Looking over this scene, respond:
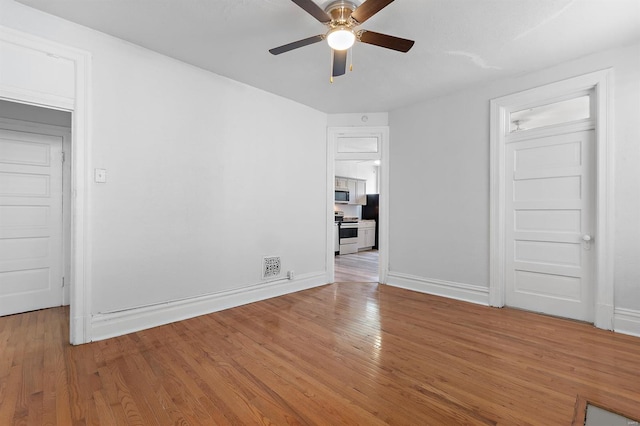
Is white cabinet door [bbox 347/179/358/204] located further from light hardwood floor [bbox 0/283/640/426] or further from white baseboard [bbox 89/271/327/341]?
light hardwood floor [bbox 0/283/640/426]

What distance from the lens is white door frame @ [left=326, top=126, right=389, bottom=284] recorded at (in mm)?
4652

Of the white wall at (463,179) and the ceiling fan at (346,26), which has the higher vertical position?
the ceiling fan at (346,26)

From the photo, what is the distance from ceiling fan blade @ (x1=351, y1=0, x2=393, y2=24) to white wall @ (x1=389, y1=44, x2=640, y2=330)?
244 cm

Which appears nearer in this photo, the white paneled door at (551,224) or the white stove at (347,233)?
the white paneled door at (551,224)

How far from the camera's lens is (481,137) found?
371cm

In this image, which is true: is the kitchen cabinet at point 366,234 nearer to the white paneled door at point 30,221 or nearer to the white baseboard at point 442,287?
the white baseboard at point 442,287

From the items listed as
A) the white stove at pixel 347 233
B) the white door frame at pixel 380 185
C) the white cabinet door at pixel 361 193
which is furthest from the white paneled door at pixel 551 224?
the white cabinet door at pixel 361 193

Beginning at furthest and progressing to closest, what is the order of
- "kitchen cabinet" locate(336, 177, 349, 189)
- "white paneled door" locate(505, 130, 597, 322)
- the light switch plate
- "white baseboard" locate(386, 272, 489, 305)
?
"kitchen cabinet" locate(336, 177, 349, 189) < "white baseboard" locate(386, 272, 489, 305) < "white paneled door" locate(505, 130, 597, 322) < the light switch plate

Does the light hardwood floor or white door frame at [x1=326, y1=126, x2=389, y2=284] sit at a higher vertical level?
white door frame at [x1=326, y1=126, x2=389, y2=284]

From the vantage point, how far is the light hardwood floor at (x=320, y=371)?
1651mm

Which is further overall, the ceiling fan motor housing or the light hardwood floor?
the ceiling fan motor housing

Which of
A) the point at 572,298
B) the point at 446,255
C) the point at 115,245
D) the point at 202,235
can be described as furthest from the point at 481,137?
the point at 115,245

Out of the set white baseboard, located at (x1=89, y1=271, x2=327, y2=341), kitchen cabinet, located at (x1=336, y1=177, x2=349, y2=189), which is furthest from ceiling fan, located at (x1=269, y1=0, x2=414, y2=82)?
kitchen cabinet, located at (x1=336, y1=177, x2=349, y2=189)

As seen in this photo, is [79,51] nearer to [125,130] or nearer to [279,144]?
[125,130]
